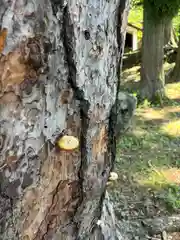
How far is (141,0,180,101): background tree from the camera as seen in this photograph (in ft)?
22.7

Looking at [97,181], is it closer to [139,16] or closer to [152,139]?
[152,139]

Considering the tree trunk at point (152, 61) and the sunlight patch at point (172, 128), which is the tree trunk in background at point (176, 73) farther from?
the sunlight patch at point (172, 128)

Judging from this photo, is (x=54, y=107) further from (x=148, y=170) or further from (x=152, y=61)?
(x=152, y=61)

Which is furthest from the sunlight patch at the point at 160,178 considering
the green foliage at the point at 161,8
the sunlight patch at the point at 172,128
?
the green foliage at the point at 161,8

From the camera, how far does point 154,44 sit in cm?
731

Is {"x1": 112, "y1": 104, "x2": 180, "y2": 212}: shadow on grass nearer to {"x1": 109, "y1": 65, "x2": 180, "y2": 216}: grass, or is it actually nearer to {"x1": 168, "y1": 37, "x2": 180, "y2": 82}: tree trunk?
{"x1": 109, "y1": 65, "x2": 180, "y2": 216}: grass

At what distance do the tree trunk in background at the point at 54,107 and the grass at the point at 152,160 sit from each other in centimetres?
200

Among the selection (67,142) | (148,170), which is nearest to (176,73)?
(148,170)

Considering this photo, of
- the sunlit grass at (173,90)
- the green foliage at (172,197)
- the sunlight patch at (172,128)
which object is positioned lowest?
the sunlit grass at (173,90)

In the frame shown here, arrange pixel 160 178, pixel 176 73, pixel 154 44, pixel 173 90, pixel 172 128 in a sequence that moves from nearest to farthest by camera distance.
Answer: pixel 160 178 → pixel 172 128 → pixel 154 44 → pixel 173 90 → pixel 176 73

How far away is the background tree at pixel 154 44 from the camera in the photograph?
6.93m

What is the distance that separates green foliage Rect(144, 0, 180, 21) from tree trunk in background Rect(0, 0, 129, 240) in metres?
5.53

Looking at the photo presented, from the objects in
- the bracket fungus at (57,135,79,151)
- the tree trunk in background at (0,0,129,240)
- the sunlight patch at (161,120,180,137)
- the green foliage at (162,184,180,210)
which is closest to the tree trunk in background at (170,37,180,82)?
the sunlight patch at (161,120,180,137)

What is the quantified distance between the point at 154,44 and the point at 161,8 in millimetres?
666
